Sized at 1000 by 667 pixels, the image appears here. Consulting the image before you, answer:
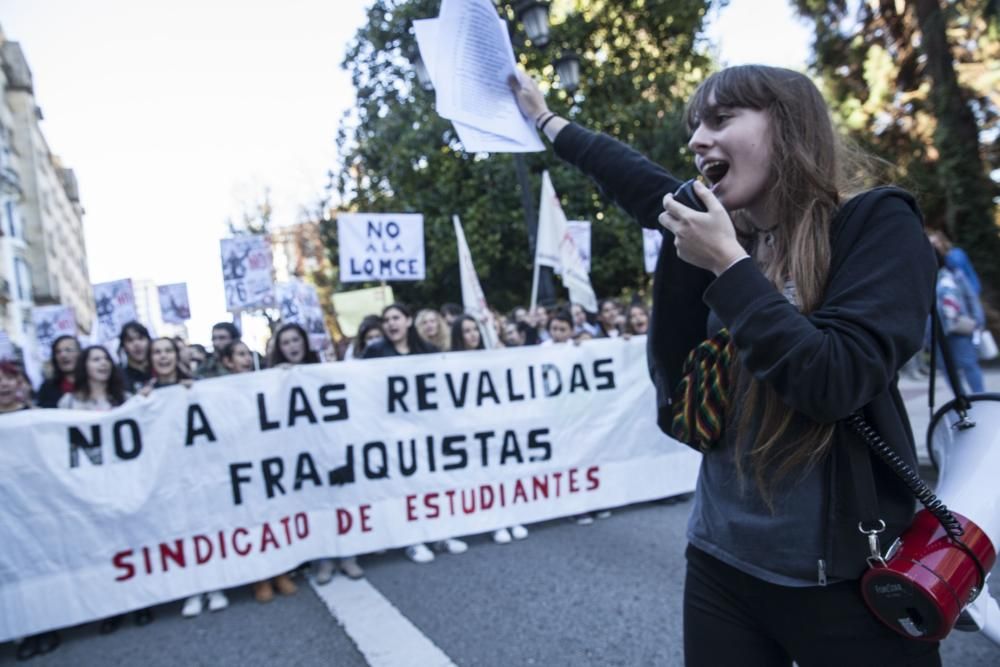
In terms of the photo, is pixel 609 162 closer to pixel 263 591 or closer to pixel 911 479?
pixel 911 479

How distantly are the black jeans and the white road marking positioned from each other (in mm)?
2011

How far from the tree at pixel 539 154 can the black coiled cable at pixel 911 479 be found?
52.0ft

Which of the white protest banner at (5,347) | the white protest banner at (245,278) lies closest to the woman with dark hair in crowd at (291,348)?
the white protest banner at (245,278)

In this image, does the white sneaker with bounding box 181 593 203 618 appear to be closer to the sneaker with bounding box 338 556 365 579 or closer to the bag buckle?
the sneaker with bounding box 338 556 365 579

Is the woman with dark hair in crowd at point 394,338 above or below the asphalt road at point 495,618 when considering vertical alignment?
above

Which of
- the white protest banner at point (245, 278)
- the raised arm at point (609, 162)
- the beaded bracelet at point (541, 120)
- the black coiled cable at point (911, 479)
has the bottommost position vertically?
the white protest banner at point (245, 278)

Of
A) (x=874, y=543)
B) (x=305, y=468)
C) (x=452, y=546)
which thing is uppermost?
(x=874, y=543)

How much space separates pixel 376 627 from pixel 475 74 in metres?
2.81

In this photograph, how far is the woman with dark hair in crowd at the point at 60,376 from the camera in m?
5.66

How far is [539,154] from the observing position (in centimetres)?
1691

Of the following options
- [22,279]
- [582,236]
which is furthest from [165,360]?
[22,279]

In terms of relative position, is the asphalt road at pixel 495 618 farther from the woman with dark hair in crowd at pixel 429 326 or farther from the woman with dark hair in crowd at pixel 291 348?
the woman with dark hair in crowd at pixel 429 326

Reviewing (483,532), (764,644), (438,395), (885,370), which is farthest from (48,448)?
(885,370)

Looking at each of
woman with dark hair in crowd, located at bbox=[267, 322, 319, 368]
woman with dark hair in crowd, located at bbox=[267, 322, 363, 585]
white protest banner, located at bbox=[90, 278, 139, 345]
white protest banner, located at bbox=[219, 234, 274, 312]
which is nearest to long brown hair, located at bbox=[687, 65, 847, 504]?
woman with dark hair in crowd, located at bbox=[267, 322, 363, 585]
